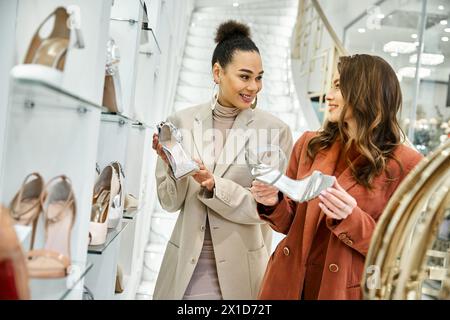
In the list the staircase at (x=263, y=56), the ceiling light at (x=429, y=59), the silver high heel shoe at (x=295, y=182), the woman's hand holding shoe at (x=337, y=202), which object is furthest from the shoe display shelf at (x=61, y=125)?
the ceiling light at (x=429, y=59)

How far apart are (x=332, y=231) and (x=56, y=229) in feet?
2.16

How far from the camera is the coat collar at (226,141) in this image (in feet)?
5.32

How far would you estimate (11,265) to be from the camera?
2.23 ft

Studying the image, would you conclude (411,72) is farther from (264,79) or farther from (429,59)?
(264,79)

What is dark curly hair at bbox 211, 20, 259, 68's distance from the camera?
5.49 feet

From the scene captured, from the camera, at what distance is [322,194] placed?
109 centimetres

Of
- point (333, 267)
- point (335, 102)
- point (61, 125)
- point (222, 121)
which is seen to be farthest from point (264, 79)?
point (61, 125)

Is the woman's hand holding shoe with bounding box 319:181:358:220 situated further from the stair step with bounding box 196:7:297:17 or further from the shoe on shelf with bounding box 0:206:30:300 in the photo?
the stair step with bounding box 196:7:297:17

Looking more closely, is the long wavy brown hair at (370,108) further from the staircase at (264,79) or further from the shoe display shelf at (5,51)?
the shoe display shelf at (5,51)

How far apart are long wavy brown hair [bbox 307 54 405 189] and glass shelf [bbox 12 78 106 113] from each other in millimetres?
711

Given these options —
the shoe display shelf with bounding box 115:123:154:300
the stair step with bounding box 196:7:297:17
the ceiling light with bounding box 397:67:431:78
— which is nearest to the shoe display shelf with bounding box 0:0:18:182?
the shoe display shelf with bounding box 115:123:154:300

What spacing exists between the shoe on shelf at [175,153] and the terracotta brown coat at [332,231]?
274mm

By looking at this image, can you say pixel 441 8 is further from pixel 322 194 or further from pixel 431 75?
pixel 322 194

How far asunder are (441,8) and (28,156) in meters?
5.41
